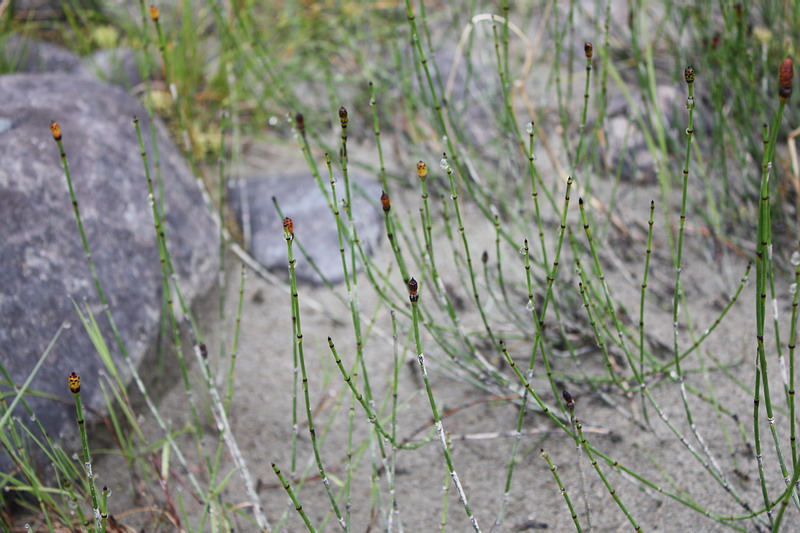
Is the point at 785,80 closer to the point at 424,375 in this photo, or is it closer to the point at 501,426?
the point at 424,375

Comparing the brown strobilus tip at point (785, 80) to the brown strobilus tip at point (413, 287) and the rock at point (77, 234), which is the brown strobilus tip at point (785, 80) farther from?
the rock at point (77, 234)

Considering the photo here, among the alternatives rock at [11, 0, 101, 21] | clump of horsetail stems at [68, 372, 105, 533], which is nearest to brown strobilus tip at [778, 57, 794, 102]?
clump of horsetail stems at [68, 372, 105, 533]

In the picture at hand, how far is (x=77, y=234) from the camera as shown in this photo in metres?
1.60

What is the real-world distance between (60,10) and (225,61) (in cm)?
87

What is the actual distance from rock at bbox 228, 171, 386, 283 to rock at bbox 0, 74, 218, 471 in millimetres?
152

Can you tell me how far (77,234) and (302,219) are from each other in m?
0.59

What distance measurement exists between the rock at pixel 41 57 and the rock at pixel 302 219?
77cm

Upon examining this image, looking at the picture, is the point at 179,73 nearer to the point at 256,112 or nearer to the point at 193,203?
the point at 256,112

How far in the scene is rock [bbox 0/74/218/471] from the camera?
1453 millimetres

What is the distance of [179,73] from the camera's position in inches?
87.6

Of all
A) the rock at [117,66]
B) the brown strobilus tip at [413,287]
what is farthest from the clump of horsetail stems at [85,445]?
the rock at [117,66]

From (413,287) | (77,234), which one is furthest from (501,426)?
(77,234)

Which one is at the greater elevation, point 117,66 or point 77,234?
point 117,66

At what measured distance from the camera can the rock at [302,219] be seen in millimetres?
1984
